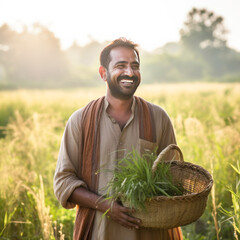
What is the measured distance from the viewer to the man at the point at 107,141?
6.34 ft

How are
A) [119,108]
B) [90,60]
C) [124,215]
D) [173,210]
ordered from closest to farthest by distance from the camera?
[173,210] < [124,215] < [119,108] < [90,60]

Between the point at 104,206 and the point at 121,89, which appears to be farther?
the point at 121,89

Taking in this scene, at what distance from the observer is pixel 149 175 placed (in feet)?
5.56

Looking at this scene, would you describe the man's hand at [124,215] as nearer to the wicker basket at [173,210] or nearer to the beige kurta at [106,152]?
the wicker basket at [173,210]

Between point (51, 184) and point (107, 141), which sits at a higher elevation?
point (107, 141)

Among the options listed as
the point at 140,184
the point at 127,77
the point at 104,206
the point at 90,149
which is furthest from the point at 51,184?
the point at 140,184

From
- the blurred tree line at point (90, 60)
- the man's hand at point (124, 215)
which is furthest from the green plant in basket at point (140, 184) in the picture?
the blurred tree line at point (90, 60)

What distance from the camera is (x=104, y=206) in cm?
183

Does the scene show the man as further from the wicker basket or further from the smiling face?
the wicker basket

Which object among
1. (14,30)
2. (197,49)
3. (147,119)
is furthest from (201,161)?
(197,49)

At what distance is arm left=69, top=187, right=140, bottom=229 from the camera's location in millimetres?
1694

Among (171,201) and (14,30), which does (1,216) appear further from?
(14,30)

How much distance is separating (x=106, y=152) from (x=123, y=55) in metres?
0.68

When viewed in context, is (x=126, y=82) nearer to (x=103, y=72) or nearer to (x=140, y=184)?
(x=103, y=72)
